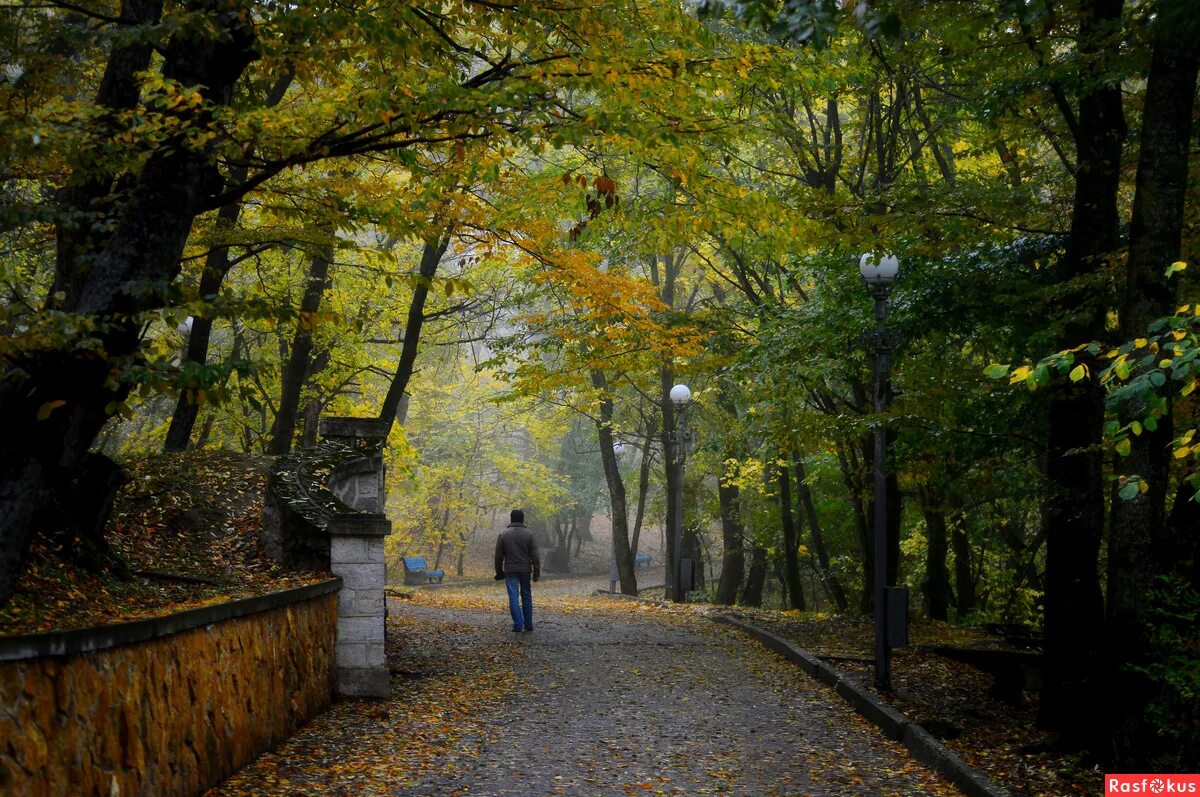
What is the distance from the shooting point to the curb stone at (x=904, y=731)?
21.6ft

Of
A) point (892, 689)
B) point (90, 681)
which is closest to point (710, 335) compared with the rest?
point (892, 689)

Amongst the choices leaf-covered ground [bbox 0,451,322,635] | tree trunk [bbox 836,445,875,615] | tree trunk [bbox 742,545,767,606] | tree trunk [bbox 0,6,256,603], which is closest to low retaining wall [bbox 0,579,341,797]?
leaf-covered ground [bbox 0,451,322,635]

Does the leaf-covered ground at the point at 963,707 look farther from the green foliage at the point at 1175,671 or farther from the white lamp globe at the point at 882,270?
the white lamp globe at the point at 882,270

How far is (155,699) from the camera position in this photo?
17.6 feet

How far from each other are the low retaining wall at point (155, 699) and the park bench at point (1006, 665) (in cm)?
607

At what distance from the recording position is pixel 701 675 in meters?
11.6

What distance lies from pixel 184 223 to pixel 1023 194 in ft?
25.9

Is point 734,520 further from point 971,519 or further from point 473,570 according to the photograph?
point 473,570

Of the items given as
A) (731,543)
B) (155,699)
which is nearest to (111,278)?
(155,699)

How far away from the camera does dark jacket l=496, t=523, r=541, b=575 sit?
1464 cm

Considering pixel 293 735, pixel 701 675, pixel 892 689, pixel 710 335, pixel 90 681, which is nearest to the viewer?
pixel 90 681

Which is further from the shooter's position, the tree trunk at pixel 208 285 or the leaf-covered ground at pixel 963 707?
the tree trunk at pixel 208 285

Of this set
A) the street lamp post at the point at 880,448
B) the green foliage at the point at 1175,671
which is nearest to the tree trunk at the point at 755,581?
the street lamp post at the point at 880,448

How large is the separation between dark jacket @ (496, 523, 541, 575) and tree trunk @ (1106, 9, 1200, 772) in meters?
9.11
